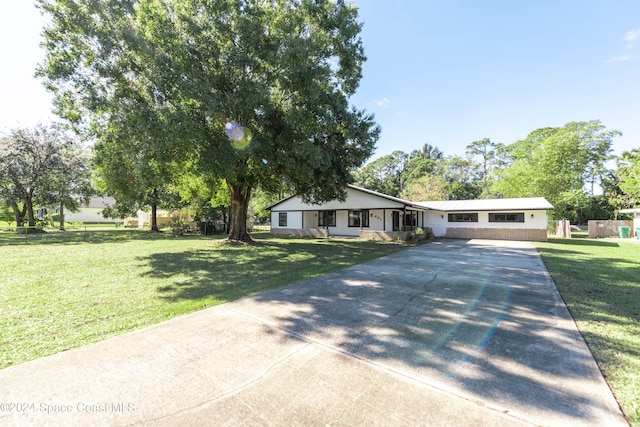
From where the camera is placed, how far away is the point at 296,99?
36.8 feet

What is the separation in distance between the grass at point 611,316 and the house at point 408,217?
1134 centimetres

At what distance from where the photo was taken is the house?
20312 millimetres

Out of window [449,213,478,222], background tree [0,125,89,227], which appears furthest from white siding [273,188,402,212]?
background tree [0,125,89,227]

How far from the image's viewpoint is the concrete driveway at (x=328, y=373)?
7.18ft

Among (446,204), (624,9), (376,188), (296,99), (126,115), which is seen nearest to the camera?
(624,9)

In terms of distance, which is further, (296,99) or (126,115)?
(296,99)

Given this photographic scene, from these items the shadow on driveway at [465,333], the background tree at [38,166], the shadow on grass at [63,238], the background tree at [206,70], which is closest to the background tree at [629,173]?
the shadow on driveway at [465,333]

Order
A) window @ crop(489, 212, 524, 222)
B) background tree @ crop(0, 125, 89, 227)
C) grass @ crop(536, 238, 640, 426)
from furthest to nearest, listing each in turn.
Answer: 1. window @ crop(489, 212, 524, 222)
2. background tree @ crop(0, 125, 89, 227)
3. grass @ crop(536, 238, 640, 426)

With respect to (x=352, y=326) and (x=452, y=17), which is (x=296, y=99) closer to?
(x=452, y=17)

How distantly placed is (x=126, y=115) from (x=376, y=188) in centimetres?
3695

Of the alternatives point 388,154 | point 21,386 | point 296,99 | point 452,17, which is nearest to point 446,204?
point 452,17

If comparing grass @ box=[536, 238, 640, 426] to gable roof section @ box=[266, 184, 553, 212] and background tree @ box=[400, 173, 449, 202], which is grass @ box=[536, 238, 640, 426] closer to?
gable roof section @ box=[266, 184, 553, 212]

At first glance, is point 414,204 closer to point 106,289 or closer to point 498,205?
point 498,205

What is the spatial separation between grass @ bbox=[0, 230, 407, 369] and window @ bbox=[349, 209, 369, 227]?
42.8ft
